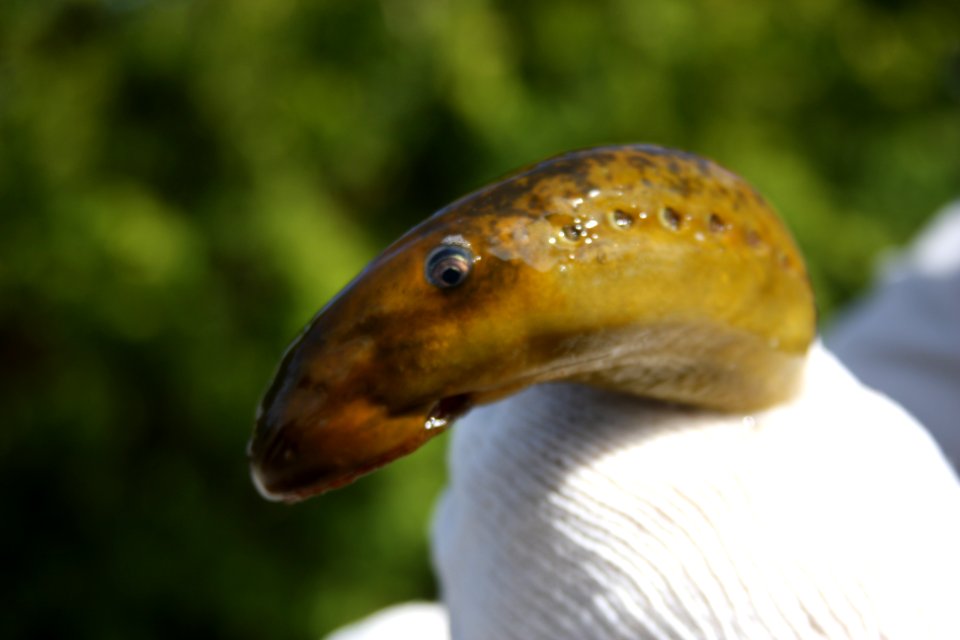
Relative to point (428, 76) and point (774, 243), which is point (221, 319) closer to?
point (428, 76)

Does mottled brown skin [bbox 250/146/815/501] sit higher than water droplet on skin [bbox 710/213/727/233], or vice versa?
water droplet on skin [bbox 710/213/727/233]

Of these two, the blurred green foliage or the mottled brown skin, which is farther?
the blurred green foliage

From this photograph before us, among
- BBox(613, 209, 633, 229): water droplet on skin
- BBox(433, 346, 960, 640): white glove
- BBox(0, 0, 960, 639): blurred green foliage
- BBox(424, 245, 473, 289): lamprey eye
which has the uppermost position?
BBox(0, 0, 960, 639): blurred green foliage

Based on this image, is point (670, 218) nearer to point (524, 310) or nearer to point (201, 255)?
point (524, 310)

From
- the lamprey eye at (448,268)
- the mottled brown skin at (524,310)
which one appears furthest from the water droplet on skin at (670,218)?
the lamprey eye at (448,268)

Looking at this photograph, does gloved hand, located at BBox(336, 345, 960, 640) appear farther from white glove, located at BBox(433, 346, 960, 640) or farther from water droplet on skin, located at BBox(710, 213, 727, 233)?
water droplet on skin, located at BBox(710, 213, 727, 233)

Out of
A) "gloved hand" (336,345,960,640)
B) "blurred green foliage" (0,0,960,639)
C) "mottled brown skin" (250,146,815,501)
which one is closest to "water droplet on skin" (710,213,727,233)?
"mottled brown skin" (250,146,815,501)
